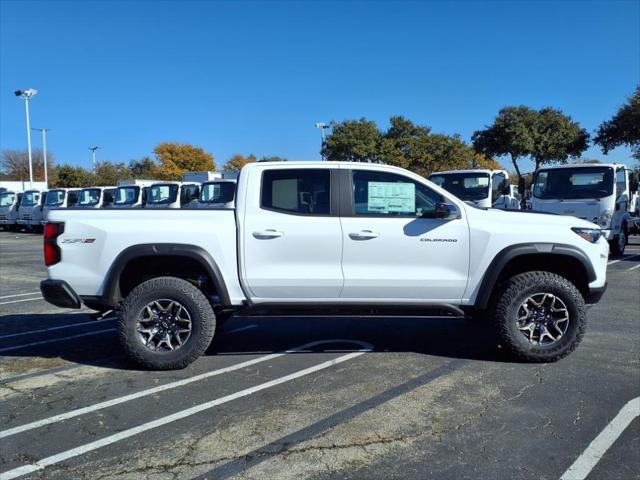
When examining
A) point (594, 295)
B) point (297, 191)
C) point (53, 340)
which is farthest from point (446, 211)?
point (53, 340)

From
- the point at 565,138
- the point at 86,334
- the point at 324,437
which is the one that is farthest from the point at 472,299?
the point at 565,138

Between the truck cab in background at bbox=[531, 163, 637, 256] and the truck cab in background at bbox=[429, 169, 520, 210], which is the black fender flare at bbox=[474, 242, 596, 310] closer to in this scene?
the truck cab in background at bbox=[531, 163, 637, 256]

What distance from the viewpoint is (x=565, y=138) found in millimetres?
37750

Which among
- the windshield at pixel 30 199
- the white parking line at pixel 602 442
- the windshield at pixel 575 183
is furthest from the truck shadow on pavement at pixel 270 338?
the windshield at pixel 30 199

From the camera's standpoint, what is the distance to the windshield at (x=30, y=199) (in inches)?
1171

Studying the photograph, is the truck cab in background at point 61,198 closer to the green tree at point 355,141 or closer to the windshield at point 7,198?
the windshield at point 7,198

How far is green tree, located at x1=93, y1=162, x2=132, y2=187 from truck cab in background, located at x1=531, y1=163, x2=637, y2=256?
52431mm

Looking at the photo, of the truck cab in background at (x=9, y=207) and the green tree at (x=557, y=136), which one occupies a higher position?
the green tree at (x=557, y=136)

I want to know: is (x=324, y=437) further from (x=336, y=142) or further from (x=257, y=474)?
(x=336, y=142)

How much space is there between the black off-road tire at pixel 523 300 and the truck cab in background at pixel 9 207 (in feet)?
103

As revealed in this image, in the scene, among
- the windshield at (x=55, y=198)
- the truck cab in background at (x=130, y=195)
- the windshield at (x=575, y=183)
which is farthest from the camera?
the windshield at (x=55, y=198)

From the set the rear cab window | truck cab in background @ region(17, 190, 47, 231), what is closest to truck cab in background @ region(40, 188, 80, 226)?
truck cab in background @ region(17, 190, 47, 231)

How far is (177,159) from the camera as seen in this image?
70312mm

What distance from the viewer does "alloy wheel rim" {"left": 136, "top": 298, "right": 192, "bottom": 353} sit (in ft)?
16.9
